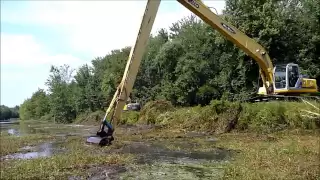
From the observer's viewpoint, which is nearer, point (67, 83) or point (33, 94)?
point (67, 83)

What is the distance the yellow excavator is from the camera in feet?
47.4

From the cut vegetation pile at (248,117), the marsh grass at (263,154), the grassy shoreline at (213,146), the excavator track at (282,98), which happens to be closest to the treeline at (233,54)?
the excavator track at (282,98)

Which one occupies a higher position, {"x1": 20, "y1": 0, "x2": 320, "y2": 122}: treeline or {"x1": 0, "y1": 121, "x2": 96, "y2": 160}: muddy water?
{"x1": 20, "y1": 0, "x2": 320, "y2": 122}: treeline

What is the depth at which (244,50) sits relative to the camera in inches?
819

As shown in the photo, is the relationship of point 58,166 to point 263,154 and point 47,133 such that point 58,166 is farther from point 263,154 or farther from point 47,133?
point 47,133

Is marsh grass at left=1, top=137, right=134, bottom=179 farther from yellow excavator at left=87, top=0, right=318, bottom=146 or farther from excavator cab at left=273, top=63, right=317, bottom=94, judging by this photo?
excavator cab at left=273, top=63, right=317, bottom=94

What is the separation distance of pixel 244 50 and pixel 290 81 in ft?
9.92

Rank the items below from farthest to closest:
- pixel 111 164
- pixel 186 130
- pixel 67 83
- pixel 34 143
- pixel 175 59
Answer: pixel 67 83
pixel 175 59
pixel 186 130
pixel 34 143
pixel 111 164

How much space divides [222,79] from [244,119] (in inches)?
429

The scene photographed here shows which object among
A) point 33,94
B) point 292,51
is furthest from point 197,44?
point 33,94

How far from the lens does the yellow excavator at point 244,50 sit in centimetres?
1445

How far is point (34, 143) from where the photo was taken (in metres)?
18.0

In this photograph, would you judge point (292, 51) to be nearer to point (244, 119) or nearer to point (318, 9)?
point (318, 9)

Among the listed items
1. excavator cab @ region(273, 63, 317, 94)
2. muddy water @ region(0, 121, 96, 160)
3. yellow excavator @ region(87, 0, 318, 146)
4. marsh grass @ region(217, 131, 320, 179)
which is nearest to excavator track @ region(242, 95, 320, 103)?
yellow excavator @ region(87, 0, 318, 146)
